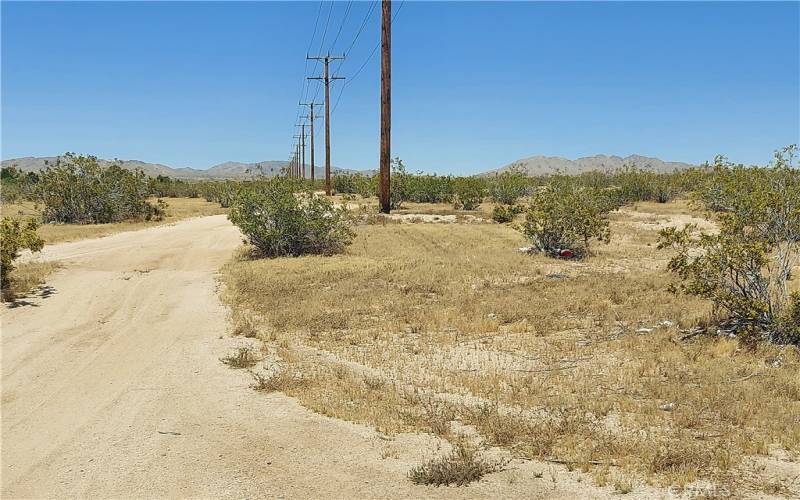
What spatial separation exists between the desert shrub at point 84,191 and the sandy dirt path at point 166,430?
58.3 feet

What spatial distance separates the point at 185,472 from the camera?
16.6 feet

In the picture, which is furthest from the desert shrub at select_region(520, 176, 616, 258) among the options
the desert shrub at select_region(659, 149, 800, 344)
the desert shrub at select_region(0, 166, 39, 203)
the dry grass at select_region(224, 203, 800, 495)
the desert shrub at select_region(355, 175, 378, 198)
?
the desert shrub at select_region(0, 166, 39, 203)

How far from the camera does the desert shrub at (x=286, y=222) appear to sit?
56.5 ft

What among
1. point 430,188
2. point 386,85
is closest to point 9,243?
point 386,85

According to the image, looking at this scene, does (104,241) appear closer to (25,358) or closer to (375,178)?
(25,358)

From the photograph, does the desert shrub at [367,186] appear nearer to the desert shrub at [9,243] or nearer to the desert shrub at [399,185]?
the desert shrub at [399,185]

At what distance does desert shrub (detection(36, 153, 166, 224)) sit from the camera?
26547 mm

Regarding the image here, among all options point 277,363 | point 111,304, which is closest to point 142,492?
point 277,363

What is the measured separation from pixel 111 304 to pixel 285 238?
6.20m

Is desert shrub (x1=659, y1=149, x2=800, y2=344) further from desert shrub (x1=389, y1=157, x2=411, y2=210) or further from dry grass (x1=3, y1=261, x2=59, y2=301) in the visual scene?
desert shrub (x1=389, y1=157, x2=411, y2=210)

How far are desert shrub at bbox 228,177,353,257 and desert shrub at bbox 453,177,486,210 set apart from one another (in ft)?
61.9

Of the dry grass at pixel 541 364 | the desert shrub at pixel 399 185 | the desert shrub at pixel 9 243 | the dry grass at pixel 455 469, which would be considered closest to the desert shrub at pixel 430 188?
the desert shrub at pixel 399 185

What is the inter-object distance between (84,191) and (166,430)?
24038 millimetres

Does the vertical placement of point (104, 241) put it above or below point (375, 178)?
below
